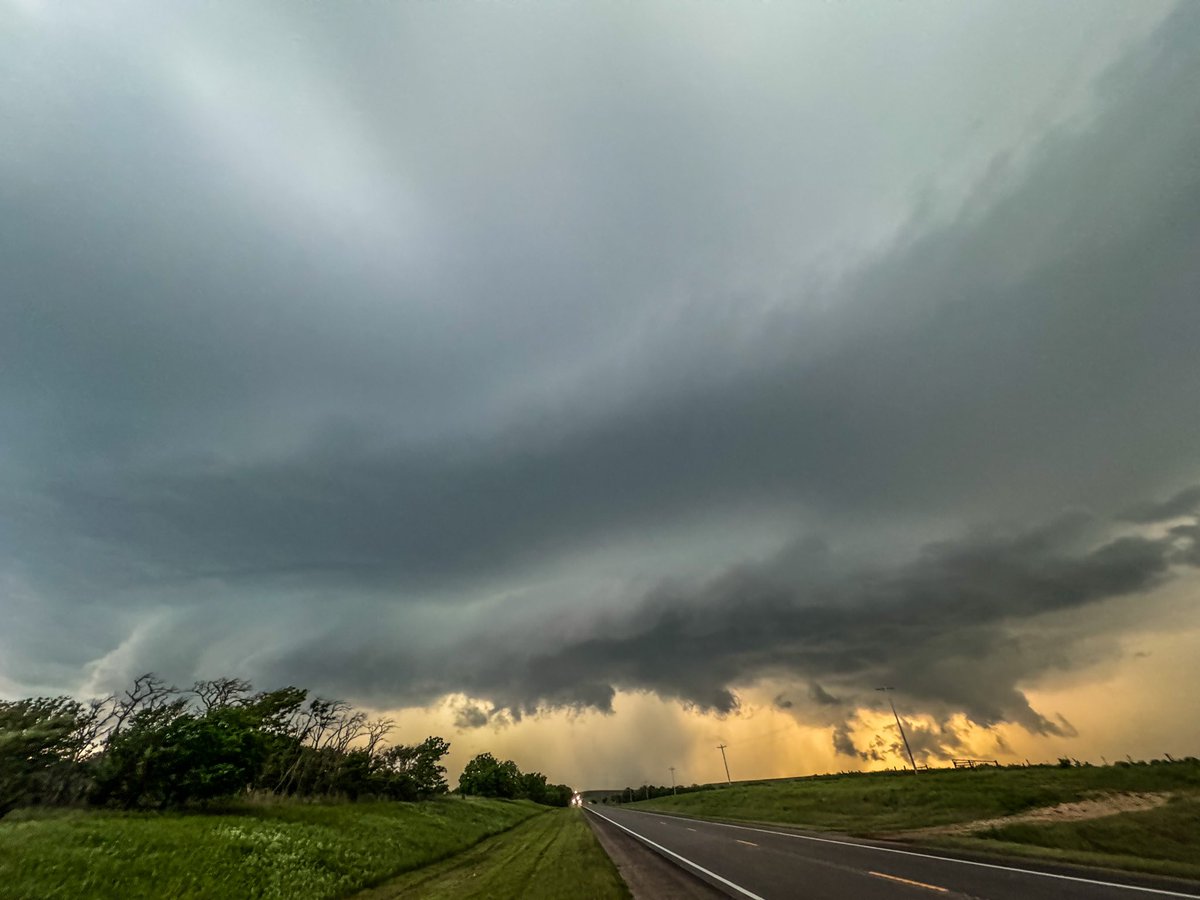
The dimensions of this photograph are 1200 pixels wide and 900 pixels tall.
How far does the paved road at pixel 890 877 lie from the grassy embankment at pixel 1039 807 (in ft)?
12.2

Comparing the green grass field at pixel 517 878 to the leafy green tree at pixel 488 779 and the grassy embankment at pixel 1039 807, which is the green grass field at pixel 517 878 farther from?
the leafy green tree at pixel 488 779

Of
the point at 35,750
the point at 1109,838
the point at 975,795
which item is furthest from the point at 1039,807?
the point at 35,750

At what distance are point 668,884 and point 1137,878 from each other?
1339 cm

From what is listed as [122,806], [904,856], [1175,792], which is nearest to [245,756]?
[122,806]

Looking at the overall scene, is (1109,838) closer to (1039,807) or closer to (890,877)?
(1039,807)

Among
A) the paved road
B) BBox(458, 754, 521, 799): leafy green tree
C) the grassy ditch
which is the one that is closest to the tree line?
the paved road

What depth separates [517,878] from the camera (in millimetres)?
18922

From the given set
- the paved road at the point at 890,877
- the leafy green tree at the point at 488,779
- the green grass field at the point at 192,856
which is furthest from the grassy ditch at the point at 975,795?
the leafy green tree at the point at 488,779

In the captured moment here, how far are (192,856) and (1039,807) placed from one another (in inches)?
1779

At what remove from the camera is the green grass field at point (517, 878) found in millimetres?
15723

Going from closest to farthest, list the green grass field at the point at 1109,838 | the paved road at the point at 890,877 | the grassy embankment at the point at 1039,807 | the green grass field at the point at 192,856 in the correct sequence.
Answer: the paved road at the point at 890,877 < the green grass field at the point at 192,856 < the green grass field at the point at 1109,838 < the grassy embankment at the point at 1039,807

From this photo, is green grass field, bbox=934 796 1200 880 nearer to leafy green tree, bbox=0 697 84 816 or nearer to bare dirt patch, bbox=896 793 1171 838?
bare dirt patch, bbox=896 793 1171 838

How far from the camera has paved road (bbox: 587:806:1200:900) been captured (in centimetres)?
1280

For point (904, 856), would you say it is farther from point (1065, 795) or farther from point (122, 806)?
point (122, 806)
